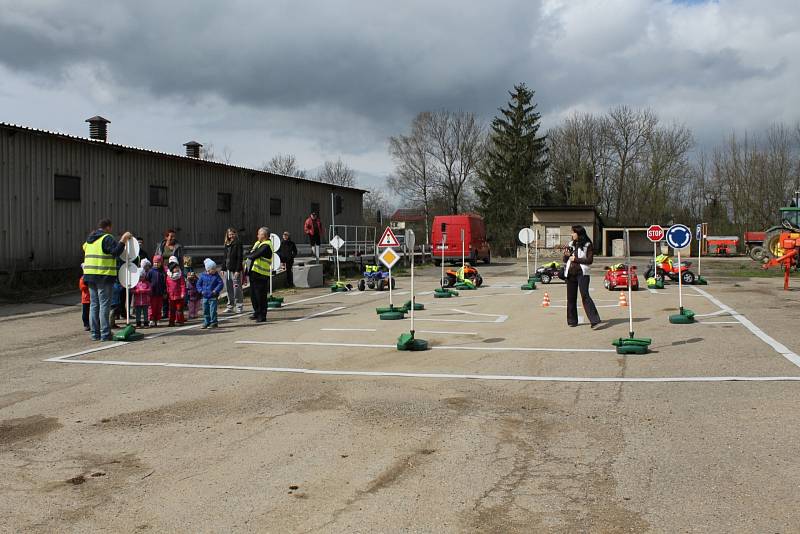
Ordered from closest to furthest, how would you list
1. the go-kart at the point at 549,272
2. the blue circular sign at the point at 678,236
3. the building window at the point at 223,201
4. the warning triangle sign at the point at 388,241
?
the blue circular sign at the point at 678,236
the warning triangle sign at the point at 388,241
the go-kart at the point at 549,272
the building window at the point at 223,201

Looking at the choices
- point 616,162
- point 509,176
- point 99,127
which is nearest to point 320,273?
point 99,127

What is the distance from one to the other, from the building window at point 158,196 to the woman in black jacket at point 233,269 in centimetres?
1151

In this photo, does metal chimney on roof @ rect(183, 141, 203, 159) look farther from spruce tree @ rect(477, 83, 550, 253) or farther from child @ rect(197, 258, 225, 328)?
spruce tree @ rect(477, 83, 550, 253)

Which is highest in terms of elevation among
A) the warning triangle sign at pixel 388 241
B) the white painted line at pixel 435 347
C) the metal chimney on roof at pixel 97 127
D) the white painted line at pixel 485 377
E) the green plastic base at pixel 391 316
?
the metal chimney on roof at pixel 97 127

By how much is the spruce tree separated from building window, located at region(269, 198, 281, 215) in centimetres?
3322

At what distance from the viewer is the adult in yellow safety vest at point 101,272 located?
39.3 feet

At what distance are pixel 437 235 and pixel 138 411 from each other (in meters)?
33.5

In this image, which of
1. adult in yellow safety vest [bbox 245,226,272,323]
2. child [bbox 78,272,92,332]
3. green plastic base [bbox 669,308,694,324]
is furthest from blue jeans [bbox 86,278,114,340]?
green plastic base [bbox 669,308,694,324]

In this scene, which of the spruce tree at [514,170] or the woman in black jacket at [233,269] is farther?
the spruce tree at [514,170]

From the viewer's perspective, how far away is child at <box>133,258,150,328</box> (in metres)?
13.8

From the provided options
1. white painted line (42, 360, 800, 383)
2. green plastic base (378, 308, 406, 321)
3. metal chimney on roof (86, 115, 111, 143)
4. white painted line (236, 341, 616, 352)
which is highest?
metal chimney on roof (86, 115, 111, 143)

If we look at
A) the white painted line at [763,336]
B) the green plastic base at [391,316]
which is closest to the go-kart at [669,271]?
the white painted line at [763,336]

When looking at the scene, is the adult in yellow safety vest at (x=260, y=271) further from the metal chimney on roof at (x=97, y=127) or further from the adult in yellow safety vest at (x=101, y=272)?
the metal chimney on roof at (x=97, y=127)

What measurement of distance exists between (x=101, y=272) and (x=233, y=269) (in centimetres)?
475
